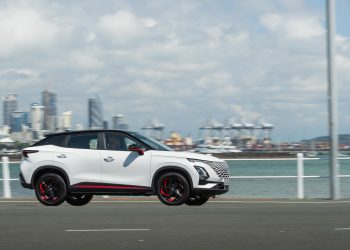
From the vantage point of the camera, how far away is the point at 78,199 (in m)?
16.6

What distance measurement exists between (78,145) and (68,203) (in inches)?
73.6

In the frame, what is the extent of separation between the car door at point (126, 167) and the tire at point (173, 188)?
0.30 meters

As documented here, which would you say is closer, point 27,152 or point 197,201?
point 27,152

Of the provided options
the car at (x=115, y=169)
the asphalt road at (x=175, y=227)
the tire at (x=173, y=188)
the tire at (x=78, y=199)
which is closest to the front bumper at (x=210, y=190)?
the car at (x=115, y=169)

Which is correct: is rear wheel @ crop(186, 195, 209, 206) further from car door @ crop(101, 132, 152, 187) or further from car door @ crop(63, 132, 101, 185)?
car door @ crop(63, 132, 101, 185)

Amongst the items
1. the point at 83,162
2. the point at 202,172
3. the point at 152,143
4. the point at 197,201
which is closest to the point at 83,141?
the point at 83,162

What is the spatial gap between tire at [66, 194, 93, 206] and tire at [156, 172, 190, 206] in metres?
2.22

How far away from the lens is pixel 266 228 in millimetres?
11391

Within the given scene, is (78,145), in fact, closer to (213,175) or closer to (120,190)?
(120,190)

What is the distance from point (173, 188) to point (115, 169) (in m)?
1.25

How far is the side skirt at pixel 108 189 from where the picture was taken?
14969mm

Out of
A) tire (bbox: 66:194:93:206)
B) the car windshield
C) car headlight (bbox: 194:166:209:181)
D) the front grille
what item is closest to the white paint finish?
the car windshield

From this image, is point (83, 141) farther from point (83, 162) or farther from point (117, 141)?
point (117, 141)

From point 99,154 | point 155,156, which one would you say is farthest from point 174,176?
point 99,154
